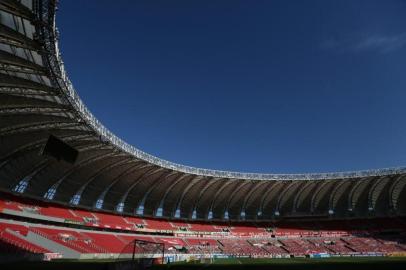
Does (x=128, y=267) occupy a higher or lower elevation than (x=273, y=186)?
lower

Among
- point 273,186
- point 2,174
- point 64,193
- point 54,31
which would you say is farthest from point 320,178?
point 54,31

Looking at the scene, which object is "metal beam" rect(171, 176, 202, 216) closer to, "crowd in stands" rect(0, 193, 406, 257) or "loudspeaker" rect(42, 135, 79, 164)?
"crowd in stands" rect(0, 193, 406, 257)

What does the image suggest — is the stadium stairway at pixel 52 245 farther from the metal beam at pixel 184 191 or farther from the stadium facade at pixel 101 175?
the metal beam at pixel 184 191

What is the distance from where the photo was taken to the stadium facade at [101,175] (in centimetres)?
2931

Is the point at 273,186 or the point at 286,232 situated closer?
the point at 273,186

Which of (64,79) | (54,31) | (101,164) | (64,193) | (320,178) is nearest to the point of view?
(54,31)

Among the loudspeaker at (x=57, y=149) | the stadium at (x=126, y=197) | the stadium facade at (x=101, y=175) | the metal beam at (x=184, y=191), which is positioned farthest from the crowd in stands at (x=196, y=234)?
the loudspeaker at (x=57, y=149)

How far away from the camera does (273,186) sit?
8638cm

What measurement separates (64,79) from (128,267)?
18.5 m

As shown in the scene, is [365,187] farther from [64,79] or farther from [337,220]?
[64,79]

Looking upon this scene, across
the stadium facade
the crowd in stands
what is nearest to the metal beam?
the stadium facade

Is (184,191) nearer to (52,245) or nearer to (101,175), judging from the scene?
(101,175)

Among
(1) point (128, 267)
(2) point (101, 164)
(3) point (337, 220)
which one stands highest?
(2) point (101, 164)

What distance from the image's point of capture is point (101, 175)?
6738cm
